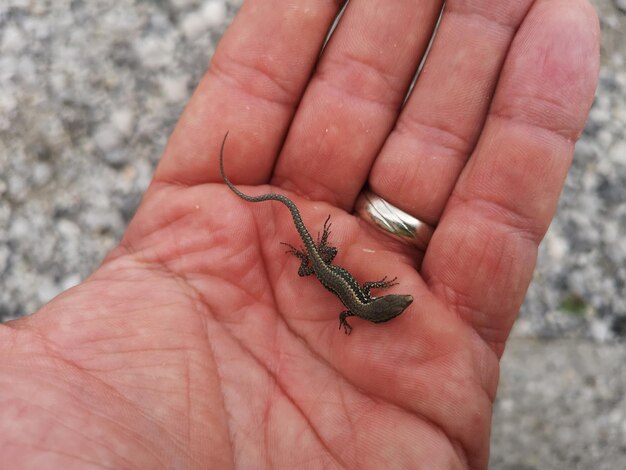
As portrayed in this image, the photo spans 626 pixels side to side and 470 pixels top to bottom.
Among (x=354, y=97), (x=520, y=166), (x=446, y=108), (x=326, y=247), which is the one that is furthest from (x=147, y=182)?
(x=520, y=166)

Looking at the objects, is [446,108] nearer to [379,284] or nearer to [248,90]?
[379,284]

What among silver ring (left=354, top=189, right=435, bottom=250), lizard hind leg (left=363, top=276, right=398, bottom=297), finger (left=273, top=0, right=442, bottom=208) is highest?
finger (left=273, top=0, right=442, bottom=208)

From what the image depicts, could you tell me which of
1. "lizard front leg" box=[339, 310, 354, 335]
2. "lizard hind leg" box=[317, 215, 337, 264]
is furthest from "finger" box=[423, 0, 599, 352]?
"lizard hind leg" box=[317, 215, 337, 264]

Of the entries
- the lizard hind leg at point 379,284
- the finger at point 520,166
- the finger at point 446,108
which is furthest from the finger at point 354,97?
the finger at point 520,166

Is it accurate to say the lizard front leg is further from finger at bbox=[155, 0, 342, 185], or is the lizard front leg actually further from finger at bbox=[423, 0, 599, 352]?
finger at bbox=[155, 0, 342, 185]

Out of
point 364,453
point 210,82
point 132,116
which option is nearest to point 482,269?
point 364,453

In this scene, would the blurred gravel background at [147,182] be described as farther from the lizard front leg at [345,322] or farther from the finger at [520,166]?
the lizard front leg at [345,322]
